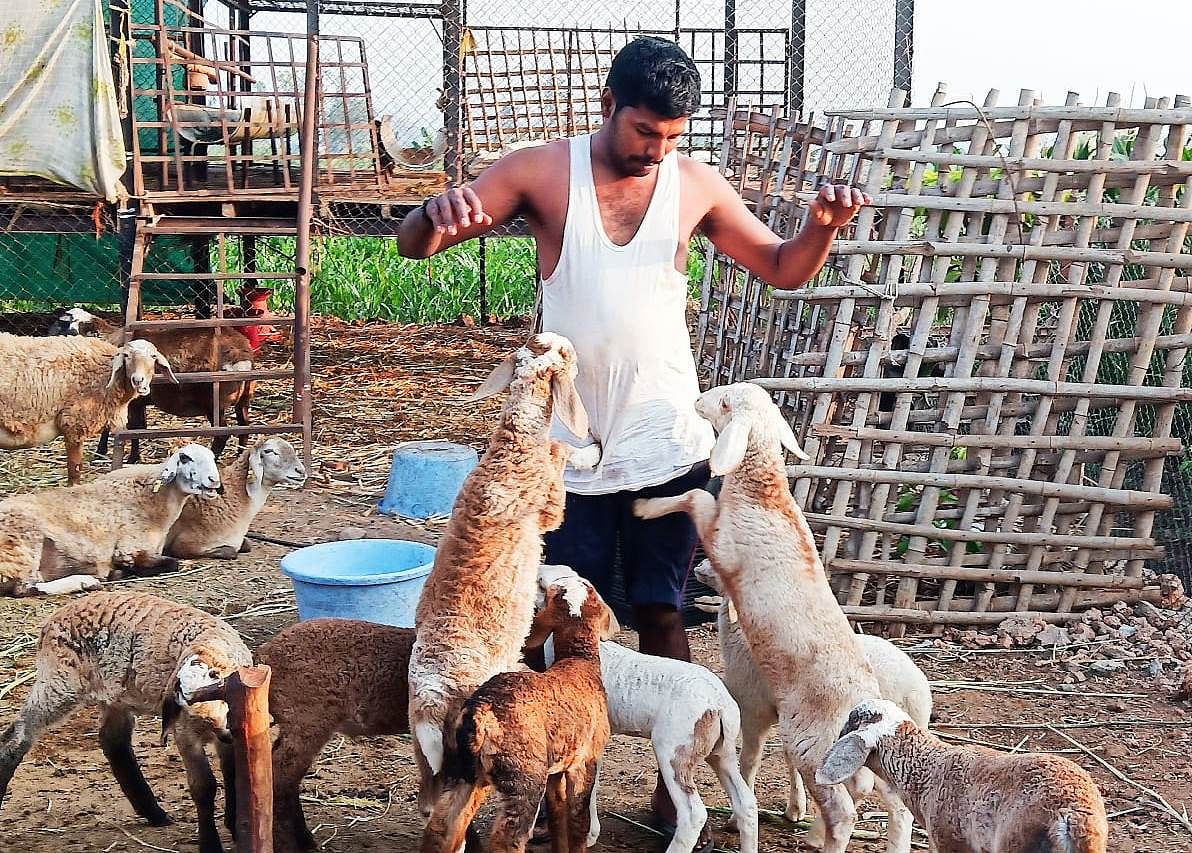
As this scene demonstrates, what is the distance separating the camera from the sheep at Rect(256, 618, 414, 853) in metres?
3.67

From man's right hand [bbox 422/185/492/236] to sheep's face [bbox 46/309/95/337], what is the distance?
7749mm

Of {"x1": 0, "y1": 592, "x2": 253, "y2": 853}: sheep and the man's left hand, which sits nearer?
the man's left hand

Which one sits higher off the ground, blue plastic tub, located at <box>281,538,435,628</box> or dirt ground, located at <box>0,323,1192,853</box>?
blue plastic tub, located at <box>281,538,435,628</box>

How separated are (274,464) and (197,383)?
6.57 ft

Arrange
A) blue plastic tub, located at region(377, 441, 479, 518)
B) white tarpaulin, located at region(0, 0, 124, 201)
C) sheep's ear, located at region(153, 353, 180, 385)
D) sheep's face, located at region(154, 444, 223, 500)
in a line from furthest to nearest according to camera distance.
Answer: white tarpaulin, located at region(0, 0, 124, 201) < sheep's ear, located at region(153, 353, 180, 385) < blue plastic tub, located at region(377, 441, 479, 518) < sheep's face, located at region(154, 444, 223, 500)

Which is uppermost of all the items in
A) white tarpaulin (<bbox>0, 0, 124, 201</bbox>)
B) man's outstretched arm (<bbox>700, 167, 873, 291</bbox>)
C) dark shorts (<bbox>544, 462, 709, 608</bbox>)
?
white tarpaulin (<bbox>0, 0, 124, 201</bbox>)

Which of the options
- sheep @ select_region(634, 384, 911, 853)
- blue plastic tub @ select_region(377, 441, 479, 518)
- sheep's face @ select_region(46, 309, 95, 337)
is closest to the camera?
sheep @ select_region(634, 384, 911, 853)

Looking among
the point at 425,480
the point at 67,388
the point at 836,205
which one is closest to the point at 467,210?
the point at 836,205

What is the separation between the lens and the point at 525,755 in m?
3.20

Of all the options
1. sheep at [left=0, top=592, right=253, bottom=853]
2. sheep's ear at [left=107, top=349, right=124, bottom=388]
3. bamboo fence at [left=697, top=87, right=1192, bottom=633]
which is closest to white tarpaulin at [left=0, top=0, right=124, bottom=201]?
sheep's ear at [left=107, top=349, right=124, bottom=388]

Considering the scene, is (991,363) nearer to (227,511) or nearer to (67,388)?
(227,511)

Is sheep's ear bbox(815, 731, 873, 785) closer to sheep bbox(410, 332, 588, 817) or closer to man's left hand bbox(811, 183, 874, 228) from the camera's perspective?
sheep bbox(410, 332, 588, 817)

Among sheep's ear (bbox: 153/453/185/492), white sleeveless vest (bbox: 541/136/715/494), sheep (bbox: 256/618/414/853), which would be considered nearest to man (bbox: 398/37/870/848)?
white sleeveless vest (bbox: 541/136/715/494)

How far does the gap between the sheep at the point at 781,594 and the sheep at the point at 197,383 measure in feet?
19.6
